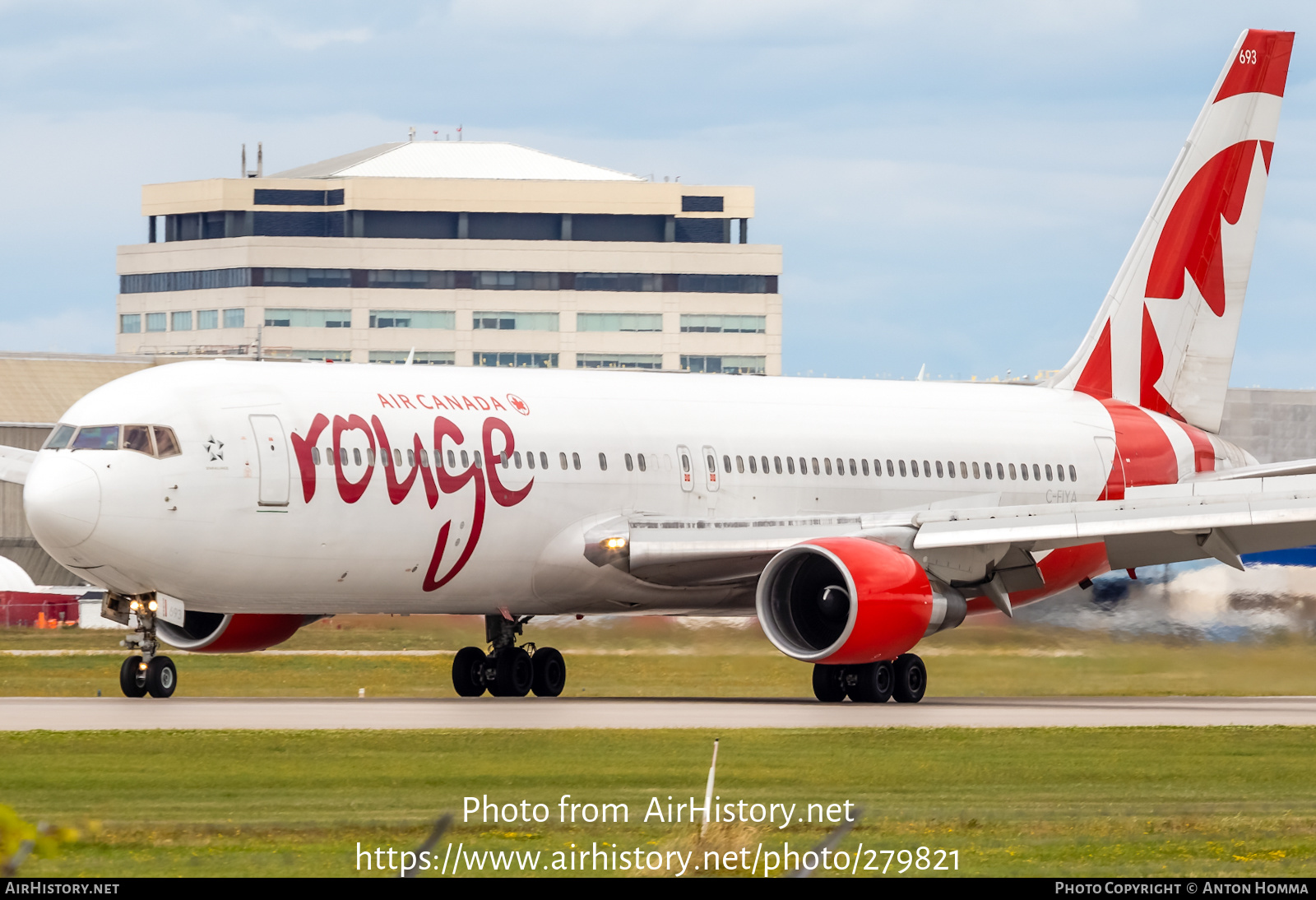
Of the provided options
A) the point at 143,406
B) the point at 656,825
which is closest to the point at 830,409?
the point at 143,406

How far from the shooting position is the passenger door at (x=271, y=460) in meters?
26.6

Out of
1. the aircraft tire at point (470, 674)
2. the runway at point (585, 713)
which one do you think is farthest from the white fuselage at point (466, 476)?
the runway at point (585, 713)

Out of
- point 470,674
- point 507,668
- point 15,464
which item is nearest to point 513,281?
point 470,674

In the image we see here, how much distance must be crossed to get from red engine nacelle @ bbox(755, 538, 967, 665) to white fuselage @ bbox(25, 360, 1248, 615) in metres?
2.52

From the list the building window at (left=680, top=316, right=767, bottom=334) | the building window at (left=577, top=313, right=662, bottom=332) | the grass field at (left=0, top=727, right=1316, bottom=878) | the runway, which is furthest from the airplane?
the building window at (left=680, top=316, right=767, bottom=334)

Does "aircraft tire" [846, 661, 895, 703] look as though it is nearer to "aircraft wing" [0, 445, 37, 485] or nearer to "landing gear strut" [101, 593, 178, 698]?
"landing gear strut" [101, 593, 178, 698]

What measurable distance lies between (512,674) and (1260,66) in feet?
57.9

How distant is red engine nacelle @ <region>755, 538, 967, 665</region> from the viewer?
2712 centimetres

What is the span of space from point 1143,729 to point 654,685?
39.7 ft

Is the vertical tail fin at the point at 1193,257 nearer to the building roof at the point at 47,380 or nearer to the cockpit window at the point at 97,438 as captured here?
the cockpit window at the point at 97,438

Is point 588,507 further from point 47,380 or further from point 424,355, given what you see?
point 424,355

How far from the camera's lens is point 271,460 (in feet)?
87.4

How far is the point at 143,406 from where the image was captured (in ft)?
86.2
